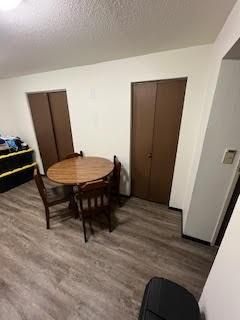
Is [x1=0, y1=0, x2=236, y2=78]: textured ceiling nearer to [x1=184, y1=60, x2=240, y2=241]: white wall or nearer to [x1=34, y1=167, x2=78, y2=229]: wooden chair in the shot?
[x1=184, y1=60, x2=240, y2=241]: white wall

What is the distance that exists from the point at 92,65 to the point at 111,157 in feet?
4.90

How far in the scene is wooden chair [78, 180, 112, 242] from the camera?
68.4 inches

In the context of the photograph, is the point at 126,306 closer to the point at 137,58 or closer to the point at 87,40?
the point at 87,40

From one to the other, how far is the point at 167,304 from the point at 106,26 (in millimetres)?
2098

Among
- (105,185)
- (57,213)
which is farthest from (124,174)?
(57,213)

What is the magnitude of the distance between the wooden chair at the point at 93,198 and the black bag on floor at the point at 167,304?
1021 millimetres

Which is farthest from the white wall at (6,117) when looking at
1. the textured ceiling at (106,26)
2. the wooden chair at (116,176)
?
the wooden chair at (116,176)

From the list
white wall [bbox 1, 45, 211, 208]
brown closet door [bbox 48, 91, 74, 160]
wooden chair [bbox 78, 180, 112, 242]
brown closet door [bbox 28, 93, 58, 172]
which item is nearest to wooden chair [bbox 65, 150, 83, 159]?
white wall [bbox 1, 45, 211, 208]

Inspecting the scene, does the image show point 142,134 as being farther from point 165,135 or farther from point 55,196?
point 55,196

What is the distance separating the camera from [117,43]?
1634mm

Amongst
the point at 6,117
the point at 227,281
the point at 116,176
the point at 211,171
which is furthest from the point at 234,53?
the point at 6,117

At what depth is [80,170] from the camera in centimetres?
225

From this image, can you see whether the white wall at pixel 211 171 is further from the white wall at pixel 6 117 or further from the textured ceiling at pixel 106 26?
the white wall at pixel 6 117

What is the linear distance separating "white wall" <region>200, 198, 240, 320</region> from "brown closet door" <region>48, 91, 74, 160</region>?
2915 mm
